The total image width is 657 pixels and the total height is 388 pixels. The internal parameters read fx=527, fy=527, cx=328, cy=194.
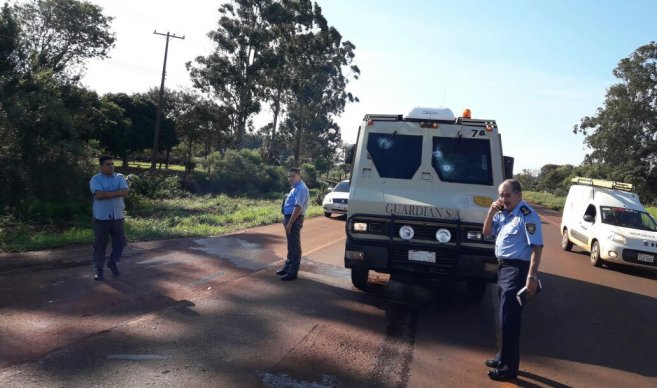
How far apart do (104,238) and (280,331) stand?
10.9 ft

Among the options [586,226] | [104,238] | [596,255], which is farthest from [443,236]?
A: [586,226]

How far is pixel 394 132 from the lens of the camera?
769cm

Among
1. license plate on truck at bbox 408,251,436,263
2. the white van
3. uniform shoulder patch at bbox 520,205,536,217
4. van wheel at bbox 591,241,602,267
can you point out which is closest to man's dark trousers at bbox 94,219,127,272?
license plate on truck at bbox 408,251,436,263

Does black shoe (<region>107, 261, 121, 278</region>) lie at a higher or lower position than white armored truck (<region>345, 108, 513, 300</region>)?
lower

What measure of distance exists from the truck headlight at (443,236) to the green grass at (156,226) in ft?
24.6

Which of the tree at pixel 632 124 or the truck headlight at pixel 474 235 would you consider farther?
the tree at pixel 632 124

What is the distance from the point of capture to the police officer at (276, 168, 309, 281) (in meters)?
8.16

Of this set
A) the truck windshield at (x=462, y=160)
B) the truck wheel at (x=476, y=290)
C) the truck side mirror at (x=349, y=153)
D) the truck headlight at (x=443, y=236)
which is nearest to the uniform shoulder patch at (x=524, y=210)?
the truck headlight at (x=443, y=236)

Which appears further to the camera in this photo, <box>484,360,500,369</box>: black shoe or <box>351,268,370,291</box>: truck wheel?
<box>351,268,370,291</box>: truck wheel

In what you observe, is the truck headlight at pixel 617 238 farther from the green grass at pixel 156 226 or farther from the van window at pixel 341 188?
the van window at pixel 341 188

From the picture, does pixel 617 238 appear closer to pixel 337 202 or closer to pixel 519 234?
pixel 519 234

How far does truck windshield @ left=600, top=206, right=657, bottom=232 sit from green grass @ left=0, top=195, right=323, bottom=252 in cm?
1019

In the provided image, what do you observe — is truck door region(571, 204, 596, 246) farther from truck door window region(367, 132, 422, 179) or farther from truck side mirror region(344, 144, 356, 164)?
truck side mirror region(344, 144, 356, 164)

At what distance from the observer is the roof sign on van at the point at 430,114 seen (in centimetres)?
791
